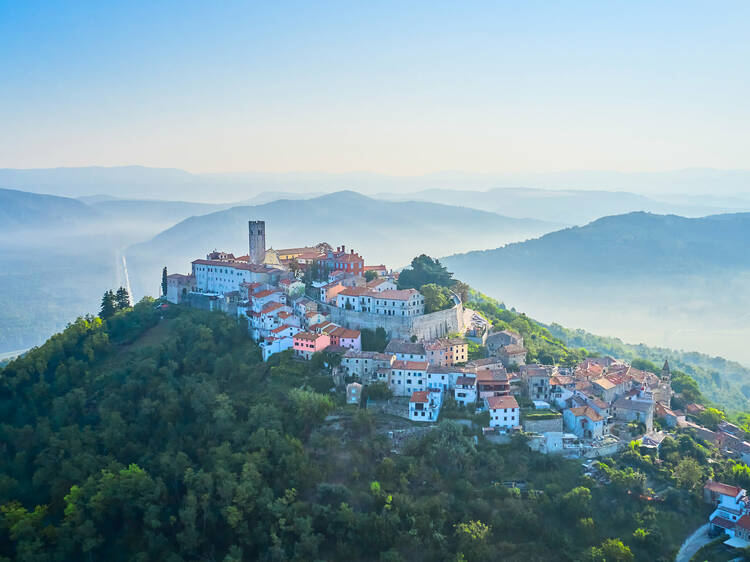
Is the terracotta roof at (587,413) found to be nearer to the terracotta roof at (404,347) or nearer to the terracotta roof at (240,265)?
the terracotta roof at (404,347)

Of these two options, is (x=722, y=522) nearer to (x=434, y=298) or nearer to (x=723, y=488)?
(x=723, y=488)


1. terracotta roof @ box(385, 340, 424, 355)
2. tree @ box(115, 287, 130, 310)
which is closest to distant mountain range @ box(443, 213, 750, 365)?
terracotta roof @ box(385, 340, 424, 355)

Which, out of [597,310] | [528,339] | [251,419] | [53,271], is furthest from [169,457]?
[53,271]

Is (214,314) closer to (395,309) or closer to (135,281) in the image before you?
(395,309)

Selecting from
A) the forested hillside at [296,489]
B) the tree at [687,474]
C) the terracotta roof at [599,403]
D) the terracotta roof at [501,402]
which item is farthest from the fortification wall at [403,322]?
the tree at [687,474]

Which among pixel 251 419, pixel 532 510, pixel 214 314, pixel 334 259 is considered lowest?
pixel 532 510

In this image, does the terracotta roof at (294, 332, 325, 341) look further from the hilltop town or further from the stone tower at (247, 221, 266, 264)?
the stone tower at (247, 221, 266, 264)
